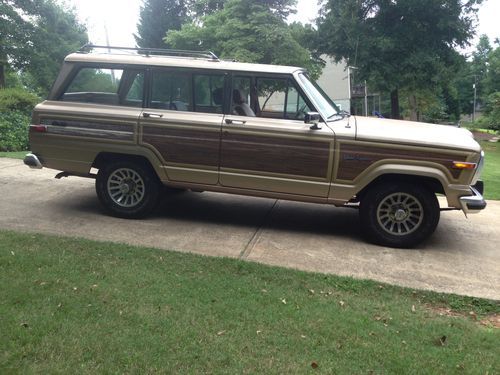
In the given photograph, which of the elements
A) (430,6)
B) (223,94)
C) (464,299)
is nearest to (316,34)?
(430,6)

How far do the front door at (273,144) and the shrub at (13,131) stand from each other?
813cm

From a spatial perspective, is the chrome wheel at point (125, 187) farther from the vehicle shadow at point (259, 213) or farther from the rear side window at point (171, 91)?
the rear side window at point (171, 91)

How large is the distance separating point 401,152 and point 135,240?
305 cm

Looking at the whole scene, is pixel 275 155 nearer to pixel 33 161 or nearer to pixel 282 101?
pixel 282 101

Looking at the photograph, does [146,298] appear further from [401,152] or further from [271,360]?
[401,152]

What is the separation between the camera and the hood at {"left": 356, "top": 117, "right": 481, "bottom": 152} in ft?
17.6

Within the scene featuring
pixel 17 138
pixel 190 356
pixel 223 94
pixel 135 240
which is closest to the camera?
pixel 190 356

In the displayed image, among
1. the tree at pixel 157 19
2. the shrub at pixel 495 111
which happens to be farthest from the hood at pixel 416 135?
the tree at pixel 157 19

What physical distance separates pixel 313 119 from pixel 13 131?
9.70 metres

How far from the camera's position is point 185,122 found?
5922mm

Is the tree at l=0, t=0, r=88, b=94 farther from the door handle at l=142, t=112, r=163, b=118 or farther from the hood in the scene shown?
the hood

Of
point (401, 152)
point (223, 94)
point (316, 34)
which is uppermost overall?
point (316, 34)

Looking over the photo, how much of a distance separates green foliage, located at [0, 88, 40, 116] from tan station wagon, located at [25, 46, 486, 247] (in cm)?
868

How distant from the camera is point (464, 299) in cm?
432
